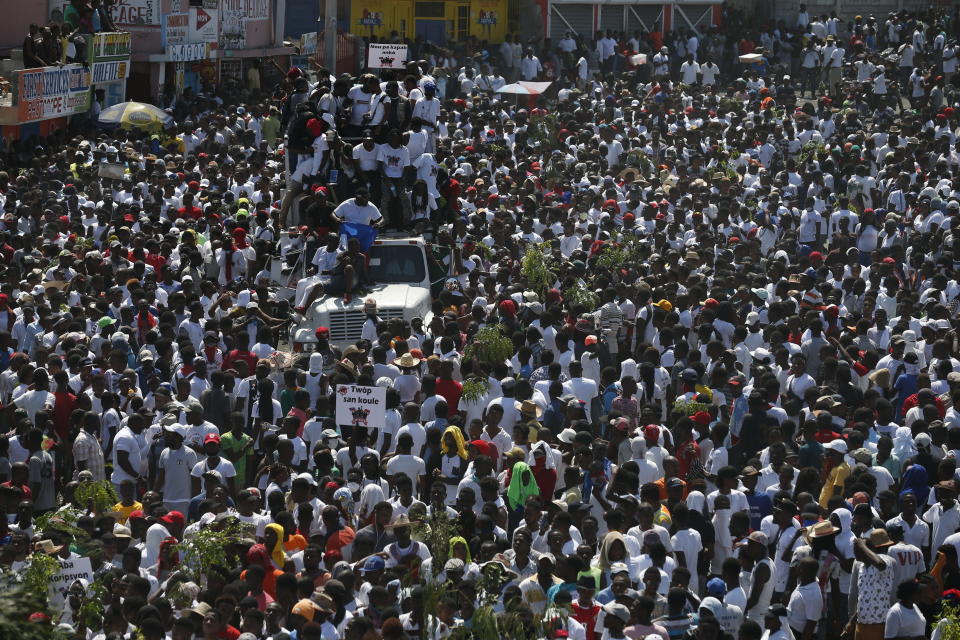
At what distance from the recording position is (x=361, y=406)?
12.7 meters

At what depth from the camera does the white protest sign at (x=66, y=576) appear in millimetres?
9734

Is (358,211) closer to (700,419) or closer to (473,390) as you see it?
(473,390)

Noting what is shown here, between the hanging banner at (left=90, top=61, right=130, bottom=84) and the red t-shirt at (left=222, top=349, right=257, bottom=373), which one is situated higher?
the hanging banner at (left=90, top=61, right=130, bottom=84)

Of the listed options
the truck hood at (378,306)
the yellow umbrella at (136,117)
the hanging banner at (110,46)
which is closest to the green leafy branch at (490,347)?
the truck hood at (378,306)

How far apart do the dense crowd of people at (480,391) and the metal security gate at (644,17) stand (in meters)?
16.4

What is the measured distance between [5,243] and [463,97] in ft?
55.1

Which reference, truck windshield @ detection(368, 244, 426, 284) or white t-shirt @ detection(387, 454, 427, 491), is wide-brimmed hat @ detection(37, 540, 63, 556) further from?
truck windshield @ detection(368, 244, 426, 284)

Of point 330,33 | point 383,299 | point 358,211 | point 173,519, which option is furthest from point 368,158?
point 330,33

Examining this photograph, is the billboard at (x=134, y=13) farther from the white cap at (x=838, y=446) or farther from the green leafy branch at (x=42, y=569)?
the green leafy branch at (x=42, y=569)

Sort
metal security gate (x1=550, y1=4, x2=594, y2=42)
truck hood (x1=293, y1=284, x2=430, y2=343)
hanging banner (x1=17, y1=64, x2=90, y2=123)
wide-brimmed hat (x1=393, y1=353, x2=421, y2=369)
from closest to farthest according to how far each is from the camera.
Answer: wide-brimmed hat (x1=393, y1=353, x2=421, y2=369), truck hood (x1=293, y1=284, x2=430, y2=343), hanging banner (x1=17, y1=64, x2=90, y2=123), metal security gate (x1=550, y1=4, x2=594, y2=42)

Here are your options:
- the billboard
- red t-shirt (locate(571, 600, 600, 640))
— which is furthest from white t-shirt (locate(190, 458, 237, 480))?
the billboard

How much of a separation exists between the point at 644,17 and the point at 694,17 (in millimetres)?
1569

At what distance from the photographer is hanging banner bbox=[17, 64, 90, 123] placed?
28.2 meters

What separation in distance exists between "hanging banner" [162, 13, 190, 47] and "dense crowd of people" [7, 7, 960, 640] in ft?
31.0
